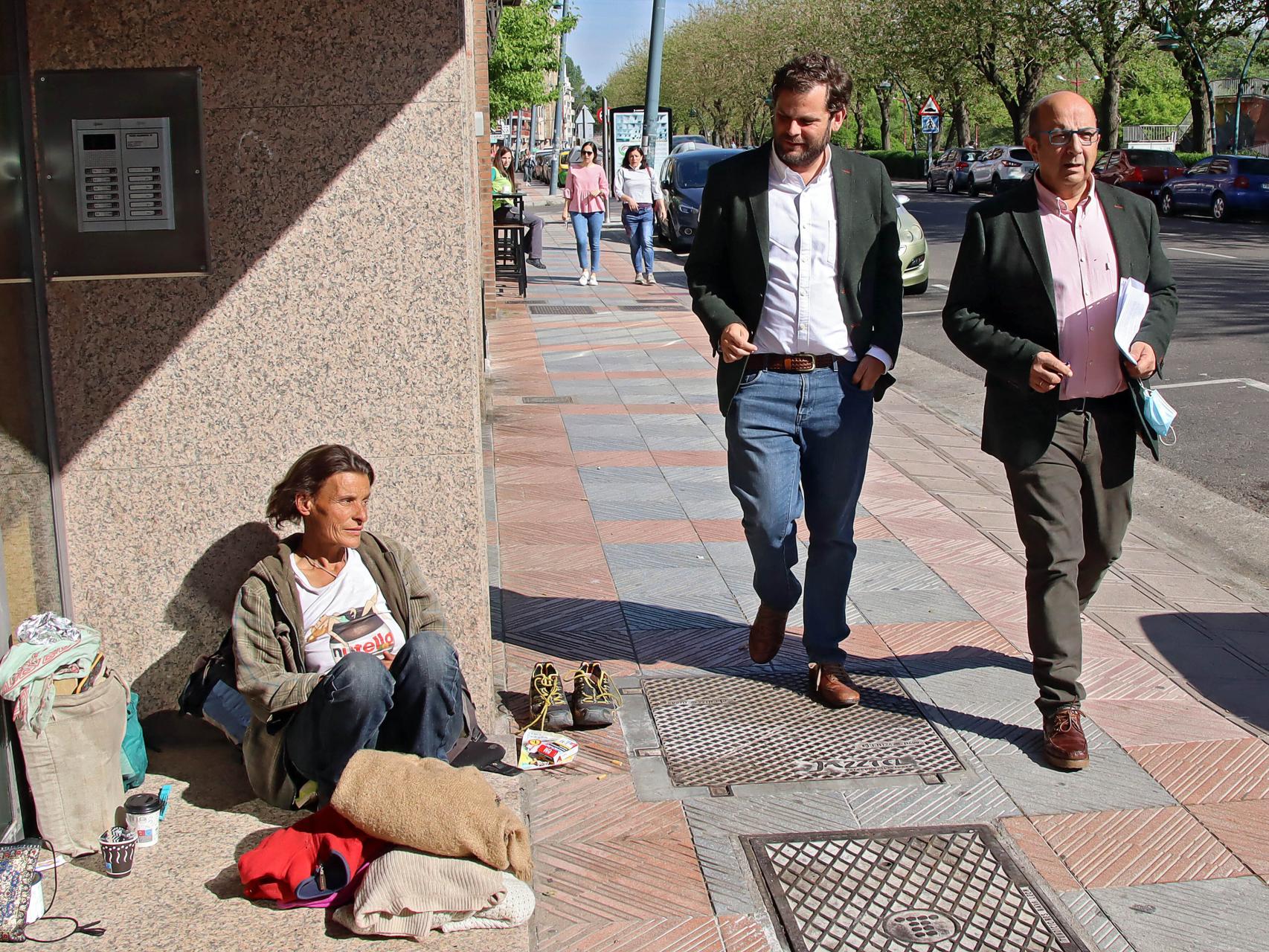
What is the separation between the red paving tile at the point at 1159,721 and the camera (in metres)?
4.21

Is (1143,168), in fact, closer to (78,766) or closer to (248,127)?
(248,127)

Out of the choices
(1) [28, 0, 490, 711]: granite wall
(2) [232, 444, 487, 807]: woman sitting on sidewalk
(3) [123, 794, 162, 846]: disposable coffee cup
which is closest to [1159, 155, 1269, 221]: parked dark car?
(1) [28, 0, 490, 711]: granite wall

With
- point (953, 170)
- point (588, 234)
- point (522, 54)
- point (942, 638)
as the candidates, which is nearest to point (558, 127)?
point (522, 54)

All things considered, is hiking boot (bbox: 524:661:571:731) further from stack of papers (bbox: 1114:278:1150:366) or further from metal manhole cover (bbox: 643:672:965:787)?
stack of papers (bbox: 1114:278:1150:366)

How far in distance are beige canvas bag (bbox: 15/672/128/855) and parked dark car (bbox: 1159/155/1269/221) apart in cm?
3018

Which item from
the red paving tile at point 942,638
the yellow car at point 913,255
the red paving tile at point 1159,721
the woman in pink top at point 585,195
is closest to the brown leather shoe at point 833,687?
the red paving tile at point 942,638

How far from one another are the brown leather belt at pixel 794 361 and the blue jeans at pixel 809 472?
2 cm

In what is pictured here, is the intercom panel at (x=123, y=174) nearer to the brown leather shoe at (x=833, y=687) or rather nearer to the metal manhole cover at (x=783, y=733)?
the metal manhole cover at (x=783, y=733)

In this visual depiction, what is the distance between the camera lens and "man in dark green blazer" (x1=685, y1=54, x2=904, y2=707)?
13.3 ft

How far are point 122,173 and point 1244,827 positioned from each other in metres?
3.56

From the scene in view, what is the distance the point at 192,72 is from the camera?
144 inches

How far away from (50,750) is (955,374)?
932 cm

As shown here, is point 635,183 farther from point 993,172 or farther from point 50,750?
point 993,172

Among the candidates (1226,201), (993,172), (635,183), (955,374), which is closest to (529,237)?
(635,183)
